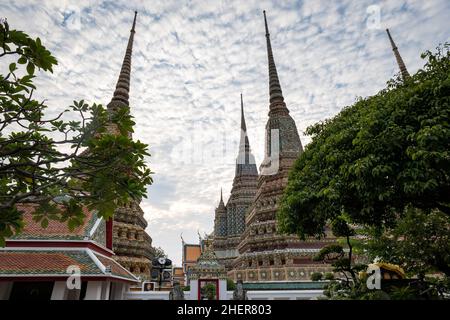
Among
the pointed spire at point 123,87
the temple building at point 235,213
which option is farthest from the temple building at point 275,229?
the pointed spire at point 123,87

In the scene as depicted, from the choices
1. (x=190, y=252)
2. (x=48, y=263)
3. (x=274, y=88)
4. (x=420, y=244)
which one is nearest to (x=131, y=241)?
(x=48, y=263)

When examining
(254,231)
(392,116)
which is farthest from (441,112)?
(254,231)

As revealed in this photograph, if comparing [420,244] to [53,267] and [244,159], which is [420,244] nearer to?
[53,267]

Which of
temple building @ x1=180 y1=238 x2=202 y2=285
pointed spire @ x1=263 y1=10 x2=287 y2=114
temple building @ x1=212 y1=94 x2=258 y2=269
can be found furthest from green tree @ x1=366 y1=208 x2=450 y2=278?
temple building @ x1=180 y1=238 x2=202 y2=285

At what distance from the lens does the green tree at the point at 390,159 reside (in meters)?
7.23

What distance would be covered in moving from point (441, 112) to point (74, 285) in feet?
48.0

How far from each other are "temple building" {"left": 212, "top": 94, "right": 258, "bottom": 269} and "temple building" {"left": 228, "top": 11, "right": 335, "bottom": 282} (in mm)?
15712

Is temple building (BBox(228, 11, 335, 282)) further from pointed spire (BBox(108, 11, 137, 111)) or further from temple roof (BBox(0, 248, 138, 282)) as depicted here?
pointed spire (BBox(108, 11, 137, 111))

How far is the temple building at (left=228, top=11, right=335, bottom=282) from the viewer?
28.2 m

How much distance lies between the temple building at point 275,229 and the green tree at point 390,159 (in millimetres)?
19520

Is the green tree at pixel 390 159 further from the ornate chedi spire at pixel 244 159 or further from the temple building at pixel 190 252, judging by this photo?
the temple building at pixel 190 252
